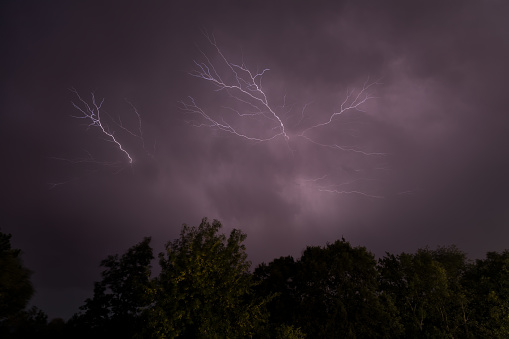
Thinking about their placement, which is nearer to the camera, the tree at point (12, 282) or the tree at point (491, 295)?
the tree at point (12, 282)

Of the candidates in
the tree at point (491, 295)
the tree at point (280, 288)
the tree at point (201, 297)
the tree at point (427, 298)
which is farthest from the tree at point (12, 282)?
the tree at point (491, 295)

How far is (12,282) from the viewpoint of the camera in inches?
984

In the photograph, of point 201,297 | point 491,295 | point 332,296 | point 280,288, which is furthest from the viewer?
point 280,288

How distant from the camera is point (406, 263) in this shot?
36844mm

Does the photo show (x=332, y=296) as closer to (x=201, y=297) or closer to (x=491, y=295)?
(x=491, y=295)

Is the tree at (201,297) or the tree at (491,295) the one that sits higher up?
the tree at (491,295)

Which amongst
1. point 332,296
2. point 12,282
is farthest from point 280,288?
point 12,282

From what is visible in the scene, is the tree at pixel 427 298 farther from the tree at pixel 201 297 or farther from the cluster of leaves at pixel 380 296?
the tree at pixel 201 297

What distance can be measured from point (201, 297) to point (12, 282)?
22199 mm

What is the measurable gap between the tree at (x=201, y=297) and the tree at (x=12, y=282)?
18168 mm

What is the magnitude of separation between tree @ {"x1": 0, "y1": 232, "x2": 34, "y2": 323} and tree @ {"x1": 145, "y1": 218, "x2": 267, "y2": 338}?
18.2m

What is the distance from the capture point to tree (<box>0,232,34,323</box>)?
23766 millimetres

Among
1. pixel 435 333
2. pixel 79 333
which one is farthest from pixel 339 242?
pixel 79 333

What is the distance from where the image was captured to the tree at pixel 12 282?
936 inches
